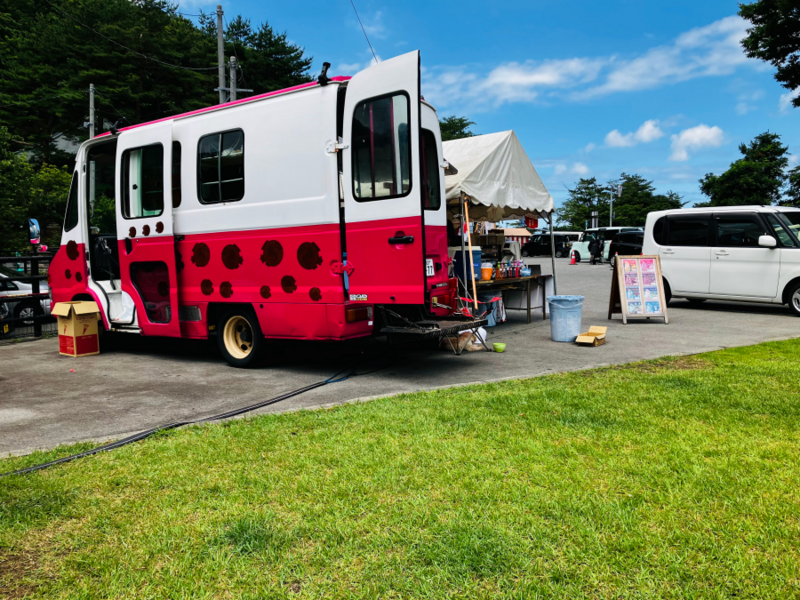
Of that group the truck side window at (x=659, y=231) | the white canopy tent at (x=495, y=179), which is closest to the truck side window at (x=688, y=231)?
the truck side window at (x=659, y=231)

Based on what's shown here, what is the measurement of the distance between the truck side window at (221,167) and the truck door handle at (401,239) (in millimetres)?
2234

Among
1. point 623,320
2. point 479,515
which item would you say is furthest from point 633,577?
point 623,320

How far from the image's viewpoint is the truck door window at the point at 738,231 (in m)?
11.7

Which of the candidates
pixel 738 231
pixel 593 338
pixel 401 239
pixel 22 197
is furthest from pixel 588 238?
pixel 401 239

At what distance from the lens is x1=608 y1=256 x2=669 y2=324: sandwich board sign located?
10891 mm

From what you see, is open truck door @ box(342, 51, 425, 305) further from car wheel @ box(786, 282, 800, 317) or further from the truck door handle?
car wheel @ box(786, 282, 800, 317)

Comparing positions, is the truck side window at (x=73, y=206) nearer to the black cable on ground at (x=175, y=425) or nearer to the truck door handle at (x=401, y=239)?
the black cable on ground at (x=175, y=425)

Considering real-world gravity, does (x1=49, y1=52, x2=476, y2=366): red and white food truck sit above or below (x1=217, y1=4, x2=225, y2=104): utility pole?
below

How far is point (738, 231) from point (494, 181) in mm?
5396

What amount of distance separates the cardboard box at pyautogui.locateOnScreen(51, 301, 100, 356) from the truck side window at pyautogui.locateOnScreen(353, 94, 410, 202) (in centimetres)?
500

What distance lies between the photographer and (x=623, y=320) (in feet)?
35.8

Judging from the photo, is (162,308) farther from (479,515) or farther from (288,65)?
(288,65)

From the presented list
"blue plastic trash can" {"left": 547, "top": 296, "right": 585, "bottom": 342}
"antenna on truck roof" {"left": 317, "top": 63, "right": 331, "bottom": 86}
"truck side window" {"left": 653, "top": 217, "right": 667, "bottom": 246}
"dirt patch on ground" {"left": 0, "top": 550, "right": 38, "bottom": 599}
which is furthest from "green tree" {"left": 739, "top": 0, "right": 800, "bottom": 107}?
"dirt patch on ground" {"left": 0, "top": 550, "right": 38, "bottom": 599}

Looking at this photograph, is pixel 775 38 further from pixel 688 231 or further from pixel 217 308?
pixel 217 308
